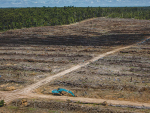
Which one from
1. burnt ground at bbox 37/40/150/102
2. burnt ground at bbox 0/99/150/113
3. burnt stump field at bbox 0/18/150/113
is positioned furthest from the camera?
burnt stump field at bbox 0/18/150/113

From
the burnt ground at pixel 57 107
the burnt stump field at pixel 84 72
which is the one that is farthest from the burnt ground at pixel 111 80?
the burnt ground at pixel 57 107

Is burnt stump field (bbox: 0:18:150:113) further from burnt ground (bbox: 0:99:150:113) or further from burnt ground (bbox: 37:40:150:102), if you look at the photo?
burnt ground (bbox: 0:99:150:113)

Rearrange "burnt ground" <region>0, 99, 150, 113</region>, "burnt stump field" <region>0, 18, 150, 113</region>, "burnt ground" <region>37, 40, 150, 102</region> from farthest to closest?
"burnt stump field" <region>0, 18, 150, 113</region>
"burnt ground" <region>37, 40, 150, 102</region>
"burnt ground" <region>0, 99, 150, 113</region>

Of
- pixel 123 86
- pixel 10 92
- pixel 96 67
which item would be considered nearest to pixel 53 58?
pixel 96 67

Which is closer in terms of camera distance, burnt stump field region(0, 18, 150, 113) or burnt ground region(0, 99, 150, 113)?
burnt ground region(0, 99, 150, 113)

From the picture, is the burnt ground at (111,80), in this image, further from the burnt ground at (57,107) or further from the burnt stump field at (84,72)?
the burnt ground at (57,107)

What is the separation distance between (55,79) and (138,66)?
948cm

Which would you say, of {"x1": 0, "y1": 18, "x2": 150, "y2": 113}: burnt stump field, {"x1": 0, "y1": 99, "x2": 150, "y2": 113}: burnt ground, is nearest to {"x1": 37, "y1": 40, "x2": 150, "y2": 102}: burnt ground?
{"x1": 0, "y1": 18, "x2": 150, "y2": 113}: burnt stump field

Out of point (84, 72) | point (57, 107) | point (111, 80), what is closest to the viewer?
point (57, 107)

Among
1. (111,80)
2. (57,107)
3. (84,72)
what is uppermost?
(84,72)

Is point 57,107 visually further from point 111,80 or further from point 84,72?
point 84,72

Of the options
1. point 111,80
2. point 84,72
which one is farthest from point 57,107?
point 84,72

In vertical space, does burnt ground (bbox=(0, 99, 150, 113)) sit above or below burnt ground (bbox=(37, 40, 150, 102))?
below

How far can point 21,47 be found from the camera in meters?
28.5
